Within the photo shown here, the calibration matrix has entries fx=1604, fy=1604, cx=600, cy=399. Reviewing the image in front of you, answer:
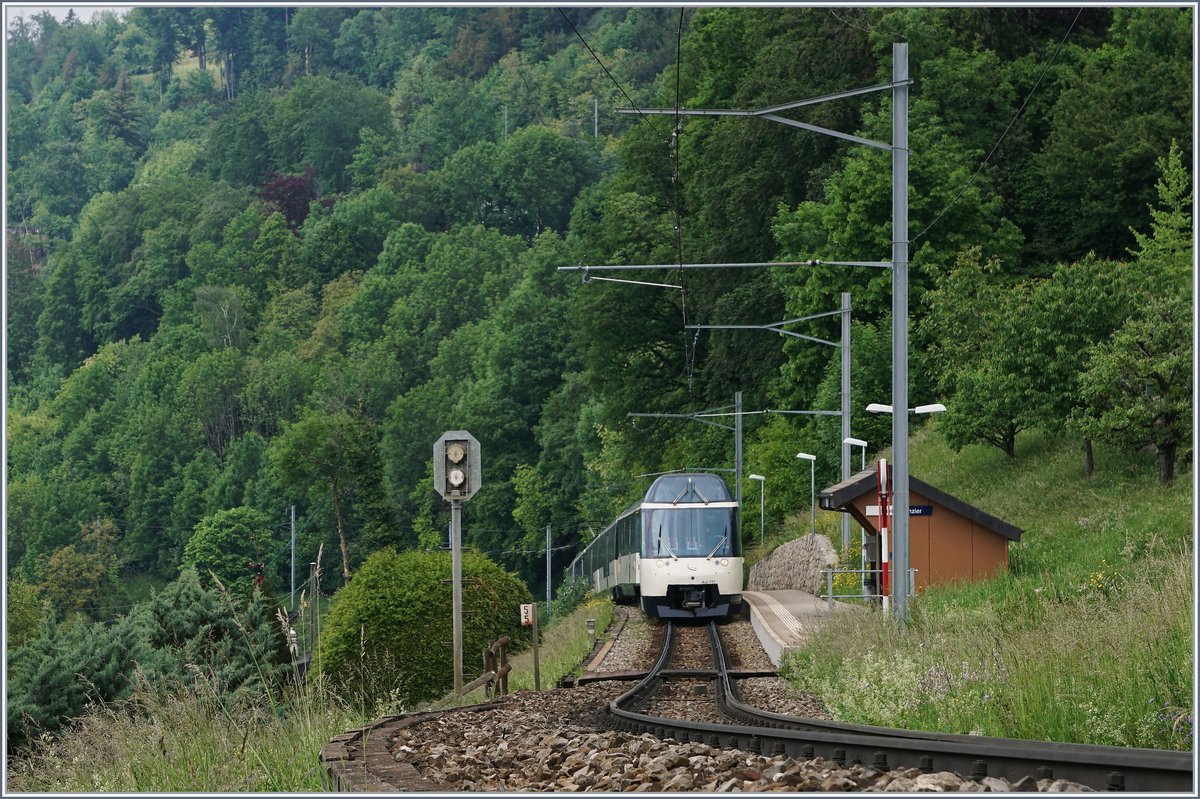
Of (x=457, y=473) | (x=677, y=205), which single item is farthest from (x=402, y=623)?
(x=677, y=205)

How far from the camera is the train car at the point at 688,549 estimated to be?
3080 cm

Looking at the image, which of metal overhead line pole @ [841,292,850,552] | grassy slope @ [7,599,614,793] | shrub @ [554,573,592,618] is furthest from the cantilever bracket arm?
shrub @ [554,573,592,618]

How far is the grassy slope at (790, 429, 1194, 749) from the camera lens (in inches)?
386

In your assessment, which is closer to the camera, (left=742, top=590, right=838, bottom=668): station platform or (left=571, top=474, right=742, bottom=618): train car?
(left=742, top=590, right=838, bottom=668): station platform

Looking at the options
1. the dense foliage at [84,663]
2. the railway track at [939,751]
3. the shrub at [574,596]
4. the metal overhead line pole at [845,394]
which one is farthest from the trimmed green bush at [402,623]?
the shrub at [574,596]

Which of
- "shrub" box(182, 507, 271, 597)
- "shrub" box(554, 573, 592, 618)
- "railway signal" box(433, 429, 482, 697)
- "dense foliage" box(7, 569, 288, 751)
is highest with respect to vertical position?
"railway signal" box(433, 429, 482, 697)

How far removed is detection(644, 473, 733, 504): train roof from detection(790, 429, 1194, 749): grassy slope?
6.83 metres

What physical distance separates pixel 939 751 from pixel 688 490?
23563mm

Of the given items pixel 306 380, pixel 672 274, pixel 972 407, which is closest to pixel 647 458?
pixel 672 274

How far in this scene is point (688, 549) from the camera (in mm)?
31031

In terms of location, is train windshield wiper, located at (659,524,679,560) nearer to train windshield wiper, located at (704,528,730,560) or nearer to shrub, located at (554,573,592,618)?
train windshield wiper, located at (704,528,730,560)

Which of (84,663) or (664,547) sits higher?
(664,547)

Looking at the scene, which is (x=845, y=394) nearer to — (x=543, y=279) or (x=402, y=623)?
(x=402, y=623)

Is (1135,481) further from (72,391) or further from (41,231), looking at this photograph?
(41,231)
